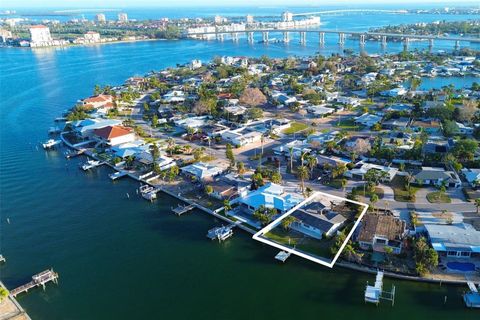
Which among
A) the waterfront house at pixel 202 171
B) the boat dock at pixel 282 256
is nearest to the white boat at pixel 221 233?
the boat dock at pixel 282 256

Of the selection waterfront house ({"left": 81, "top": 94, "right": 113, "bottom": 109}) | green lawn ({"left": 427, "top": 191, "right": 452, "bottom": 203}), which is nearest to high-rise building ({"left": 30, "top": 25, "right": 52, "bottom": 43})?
waterfront house ({"left": 81, "top": 94, "right": 113, "bottom": 109})

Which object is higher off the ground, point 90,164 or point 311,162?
point 311,162

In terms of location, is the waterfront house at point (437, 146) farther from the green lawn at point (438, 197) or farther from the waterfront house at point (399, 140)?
the green lawn at point (438, 197)

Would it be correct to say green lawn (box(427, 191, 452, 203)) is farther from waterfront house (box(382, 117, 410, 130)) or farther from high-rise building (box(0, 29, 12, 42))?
high-rise building (box(0, 29, 12, 42))

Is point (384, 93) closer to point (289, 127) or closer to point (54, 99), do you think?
point (289, 127)

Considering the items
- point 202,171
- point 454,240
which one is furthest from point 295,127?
point 454,240

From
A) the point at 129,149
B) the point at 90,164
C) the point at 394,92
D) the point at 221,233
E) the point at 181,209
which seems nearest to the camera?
the point at 221,233

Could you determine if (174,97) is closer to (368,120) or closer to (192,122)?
(192,122)
